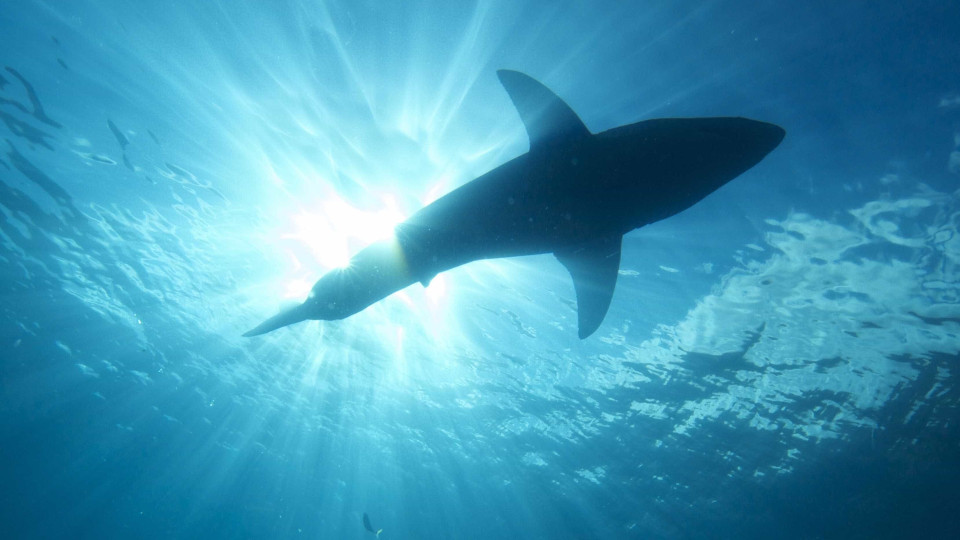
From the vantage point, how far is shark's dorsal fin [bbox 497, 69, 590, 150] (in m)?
2.65

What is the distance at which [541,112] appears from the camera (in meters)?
2.76

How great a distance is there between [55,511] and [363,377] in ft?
156

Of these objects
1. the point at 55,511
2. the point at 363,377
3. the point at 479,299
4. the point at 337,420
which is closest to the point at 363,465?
the point at 337,420

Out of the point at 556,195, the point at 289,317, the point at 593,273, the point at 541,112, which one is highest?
the point at 541,112

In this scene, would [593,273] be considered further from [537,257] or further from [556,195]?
[537,257]

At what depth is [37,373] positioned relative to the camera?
2659 cm

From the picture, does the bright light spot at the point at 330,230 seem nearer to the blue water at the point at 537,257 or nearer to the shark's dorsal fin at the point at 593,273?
the blue water at the point at 537,257

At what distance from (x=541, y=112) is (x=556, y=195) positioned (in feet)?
1.90

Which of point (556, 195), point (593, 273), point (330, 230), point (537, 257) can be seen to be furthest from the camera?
point (330, 230)

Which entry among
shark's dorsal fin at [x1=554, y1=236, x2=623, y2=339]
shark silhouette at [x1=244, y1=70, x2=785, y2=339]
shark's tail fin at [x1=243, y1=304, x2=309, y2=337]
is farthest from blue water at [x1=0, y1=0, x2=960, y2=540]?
shark's tail fin at [x1=243, y1=304, x2=309, y2=337]

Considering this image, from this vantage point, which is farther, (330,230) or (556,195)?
(330,230)

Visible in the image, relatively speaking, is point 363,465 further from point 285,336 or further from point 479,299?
point 479,299

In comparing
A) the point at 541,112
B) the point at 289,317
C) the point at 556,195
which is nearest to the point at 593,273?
the point at 556,195

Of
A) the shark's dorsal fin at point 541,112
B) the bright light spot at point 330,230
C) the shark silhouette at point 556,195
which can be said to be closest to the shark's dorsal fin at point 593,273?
the shark silhouette at point 556,195
